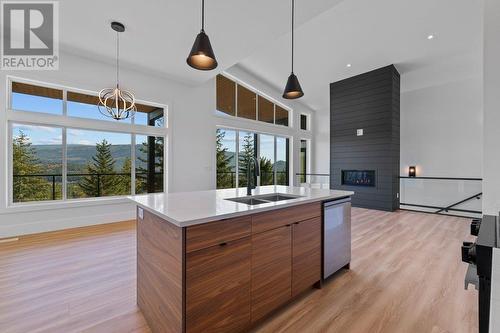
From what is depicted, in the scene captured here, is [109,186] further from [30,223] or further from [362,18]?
[362,18]

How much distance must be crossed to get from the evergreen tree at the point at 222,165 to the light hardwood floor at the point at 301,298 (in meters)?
3.23

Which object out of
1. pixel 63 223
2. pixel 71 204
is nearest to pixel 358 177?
pixel 71 204

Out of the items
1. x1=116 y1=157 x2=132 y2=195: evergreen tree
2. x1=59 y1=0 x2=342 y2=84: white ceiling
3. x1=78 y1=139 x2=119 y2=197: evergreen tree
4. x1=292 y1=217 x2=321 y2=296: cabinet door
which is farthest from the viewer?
x1=116 y1=157 x2=132 y2=195: evergreen tree

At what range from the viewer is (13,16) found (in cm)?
320

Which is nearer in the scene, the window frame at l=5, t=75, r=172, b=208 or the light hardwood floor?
the light hardwood floor

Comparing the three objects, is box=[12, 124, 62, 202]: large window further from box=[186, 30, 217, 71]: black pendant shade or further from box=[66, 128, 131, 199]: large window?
box=[186, 30, 217, 71]: black pendant shade

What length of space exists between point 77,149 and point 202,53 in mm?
4020

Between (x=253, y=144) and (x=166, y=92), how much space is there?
3076 mm

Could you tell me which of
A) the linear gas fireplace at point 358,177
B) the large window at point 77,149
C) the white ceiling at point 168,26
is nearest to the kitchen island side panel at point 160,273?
the white ceiling at point 168,26

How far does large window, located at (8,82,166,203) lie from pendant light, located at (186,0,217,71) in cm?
348

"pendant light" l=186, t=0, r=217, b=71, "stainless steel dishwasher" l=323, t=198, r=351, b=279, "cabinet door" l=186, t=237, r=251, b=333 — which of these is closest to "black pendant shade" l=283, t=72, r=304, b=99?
"pendant light" l=186, t=0, r=217, b=71

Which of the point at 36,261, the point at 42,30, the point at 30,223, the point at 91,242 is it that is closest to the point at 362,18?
the point at 42,30

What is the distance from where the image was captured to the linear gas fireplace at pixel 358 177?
610 cm

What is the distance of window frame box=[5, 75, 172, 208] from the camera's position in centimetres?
373
